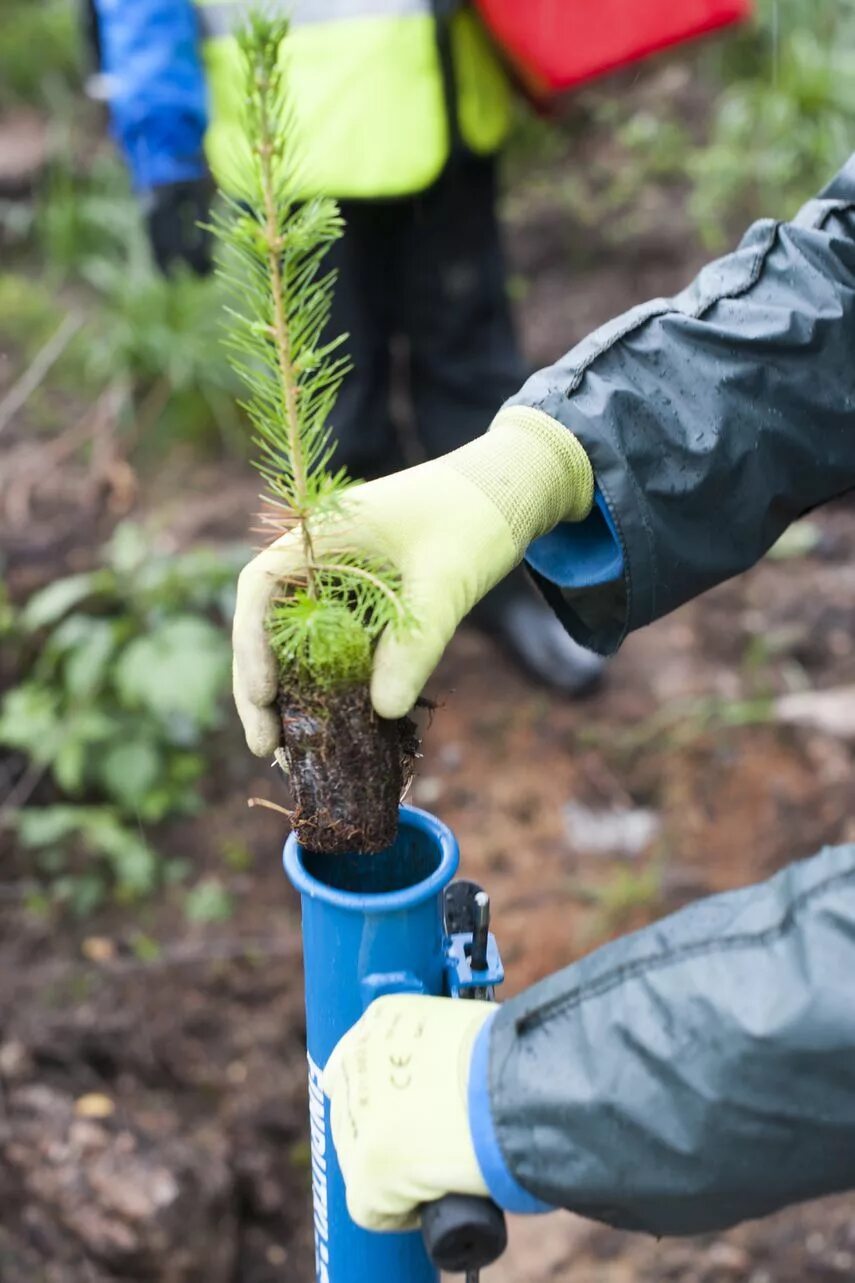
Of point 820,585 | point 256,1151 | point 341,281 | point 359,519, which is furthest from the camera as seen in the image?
point 820,585

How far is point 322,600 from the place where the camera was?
1.21 m

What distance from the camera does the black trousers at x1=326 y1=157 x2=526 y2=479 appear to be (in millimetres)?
3059

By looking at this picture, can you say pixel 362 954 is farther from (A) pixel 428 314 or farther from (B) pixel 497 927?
(A) pixel 428 314

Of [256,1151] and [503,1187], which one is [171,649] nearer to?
[256,1151]

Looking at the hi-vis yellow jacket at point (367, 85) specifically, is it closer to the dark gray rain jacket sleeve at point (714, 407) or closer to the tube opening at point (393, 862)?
the dark gray rain jacket sleeve at point (714, 407)

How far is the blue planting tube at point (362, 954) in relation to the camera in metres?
1.23

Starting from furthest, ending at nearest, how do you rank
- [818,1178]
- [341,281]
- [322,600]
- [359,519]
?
[341,281] < [359,519] < [322,600] < [818,1178]

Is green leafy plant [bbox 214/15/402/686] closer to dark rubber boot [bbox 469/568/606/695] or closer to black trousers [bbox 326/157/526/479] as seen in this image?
black trousers [bbox 326/157/526/479]

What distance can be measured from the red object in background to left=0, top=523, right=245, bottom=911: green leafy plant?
1.38m

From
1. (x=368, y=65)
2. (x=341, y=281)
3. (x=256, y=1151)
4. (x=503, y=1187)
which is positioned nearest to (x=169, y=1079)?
(x=256, y=1151)

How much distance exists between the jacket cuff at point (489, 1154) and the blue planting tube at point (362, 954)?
181 millimetres

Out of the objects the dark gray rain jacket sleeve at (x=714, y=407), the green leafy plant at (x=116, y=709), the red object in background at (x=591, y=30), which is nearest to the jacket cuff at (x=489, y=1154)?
the dark gray rain jacket sleeve at (x=714, y=407)

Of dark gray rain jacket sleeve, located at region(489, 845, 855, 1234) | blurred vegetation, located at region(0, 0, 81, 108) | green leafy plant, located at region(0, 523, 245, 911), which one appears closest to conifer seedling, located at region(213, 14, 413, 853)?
dark gray rain jacket sleeve, located at region(489, 845, 855, 1234)

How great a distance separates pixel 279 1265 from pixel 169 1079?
16.4 inches
